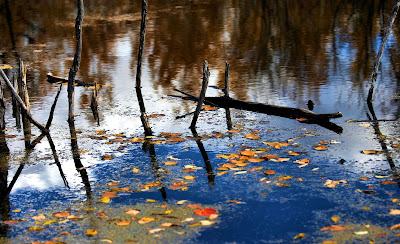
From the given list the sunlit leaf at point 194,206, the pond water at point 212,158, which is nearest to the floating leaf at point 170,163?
the pond water at point 212,158

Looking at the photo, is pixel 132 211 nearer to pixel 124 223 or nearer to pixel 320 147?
pixel 124 223

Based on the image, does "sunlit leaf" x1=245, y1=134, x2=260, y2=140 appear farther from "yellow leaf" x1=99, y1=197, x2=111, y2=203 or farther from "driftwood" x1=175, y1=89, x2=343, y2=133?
"yellow leaf" x1=99, y1=197, x2=111, y2=203

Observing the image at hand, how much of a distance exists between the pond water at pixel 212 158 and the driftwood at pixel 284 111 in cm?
23

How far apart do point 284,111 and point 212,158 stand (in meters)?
2.96

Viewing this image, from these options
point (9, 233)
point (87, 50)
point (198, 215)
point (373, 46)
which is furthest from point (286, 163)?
point (87, 50)

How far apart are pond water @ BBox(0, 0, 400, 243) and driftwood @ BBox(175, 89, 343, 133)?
0.23m

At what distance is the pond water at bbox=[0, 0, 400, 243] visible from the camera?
5797 mm

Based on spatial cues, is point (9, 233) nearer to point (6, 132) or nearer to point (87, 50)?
point (6, 132)

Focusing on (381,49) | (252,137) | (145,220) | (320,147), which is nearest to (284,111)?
(252,137)

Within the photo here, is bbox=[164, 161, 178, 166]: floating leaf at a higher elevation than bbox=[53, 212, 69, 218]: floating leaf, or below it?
below

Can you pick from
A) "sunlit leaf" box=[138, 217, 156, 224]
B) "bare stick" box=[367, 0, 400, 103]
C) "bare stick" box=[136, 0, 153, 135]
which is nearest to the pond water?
"sunlit leaf" box=[138, 217, 156, 224]

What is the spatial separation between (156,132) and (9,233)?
4429 mm

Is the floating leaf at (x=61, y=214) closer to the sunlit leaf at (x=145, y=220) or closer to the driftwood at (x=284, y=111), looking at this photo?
the sunlit leaf at (x=145, y=220)

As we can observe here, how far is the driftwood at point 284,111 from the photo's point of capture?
31.9ft
